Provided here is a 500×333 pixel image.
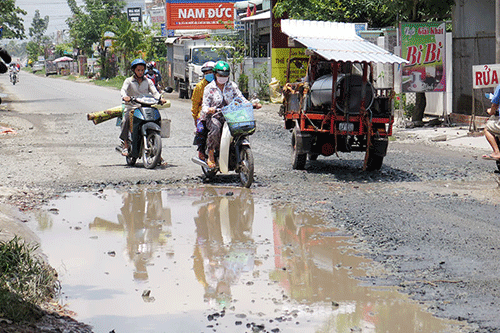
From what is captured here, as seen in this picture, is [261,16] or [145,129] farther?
[261,16]

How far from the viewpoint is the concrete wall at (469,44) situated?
18.0 metres

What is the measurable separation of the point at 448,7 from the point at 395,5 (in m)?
1.42

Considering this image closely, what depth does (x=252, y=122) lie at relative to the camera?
954 centimetres

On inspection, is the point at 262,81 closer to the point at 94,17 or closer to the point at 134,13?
the point at 134,13

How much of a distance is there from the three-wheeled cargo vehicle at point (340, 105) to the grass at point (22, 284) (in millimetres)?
6288

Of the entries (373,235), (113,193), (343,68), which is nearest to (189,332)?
(373,235)

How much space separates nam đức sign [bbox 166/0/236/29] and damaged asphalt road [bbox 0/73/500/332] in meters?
28.8

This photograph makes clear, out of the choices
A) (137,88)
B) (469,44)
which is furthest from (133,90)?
(469,44)

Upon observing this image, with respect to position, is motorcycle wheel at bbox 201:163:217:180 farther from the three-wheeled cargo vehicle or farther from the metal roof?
the metal roof

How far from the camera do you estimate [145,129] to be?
1162cm

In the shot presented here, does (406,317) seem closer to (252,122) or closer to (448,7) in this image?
(252,122)

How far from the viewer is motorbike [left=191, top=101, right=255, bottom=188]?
9.50 meters

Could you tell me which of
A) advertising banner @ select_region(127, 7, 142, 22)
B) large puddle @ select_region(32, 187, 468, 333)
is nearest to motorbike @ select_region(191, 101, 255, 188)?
large puddle @ select_region(32, 187, 468, 333)

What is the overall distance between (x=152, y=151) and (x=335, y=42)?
3.58 metres
